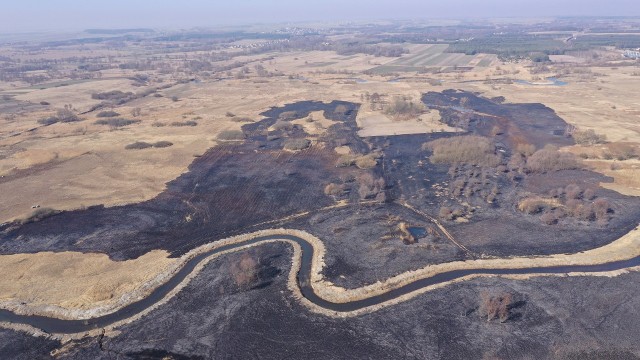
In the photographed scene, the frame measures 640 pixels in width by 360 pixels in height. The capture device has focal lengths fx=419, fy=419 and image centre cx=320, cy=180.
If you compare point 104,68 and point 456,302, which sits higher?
point 104,68

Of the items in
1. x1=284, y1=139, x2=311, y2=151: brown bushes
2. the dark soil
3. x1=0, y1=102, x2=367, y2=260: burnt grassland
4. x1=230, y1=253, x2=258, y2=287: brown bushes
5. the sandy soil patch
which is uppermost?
the sandy soil patch

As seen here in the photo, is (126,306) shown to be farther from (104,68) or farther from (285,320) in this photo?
(104,68)

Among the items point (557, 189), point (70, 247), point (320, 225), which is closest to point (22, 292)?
point (70, 247)

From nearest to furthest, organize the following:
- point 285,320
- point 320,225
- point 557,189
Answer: point 285,320 < point 320,225 < point 557,189

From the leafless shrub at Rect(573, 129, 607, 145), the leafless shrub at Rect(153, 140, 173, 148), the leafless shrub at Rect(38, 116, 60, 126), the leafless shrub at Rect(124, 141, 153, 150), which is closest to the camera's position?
the leafless shrub at Rect(573, 129, 607, 145)

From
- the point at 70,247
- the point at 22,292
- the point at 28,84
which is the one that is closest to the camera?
the point at 22,292

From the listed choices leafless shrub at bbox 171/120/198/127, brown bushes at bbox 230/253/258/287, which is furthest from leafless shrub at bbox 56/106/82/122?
brown bushes at bbox 230/253/258/287

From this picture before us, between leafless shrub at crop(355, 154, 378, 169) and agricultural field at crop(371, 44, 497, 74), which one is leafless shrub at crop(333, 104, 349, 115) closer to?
leafless shrub at crop(355, 154, 378, 169)

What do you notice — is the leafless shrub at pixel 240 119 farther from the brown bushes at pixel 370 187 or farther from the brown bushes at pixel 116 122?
the brown bushes at pixel 370 187
